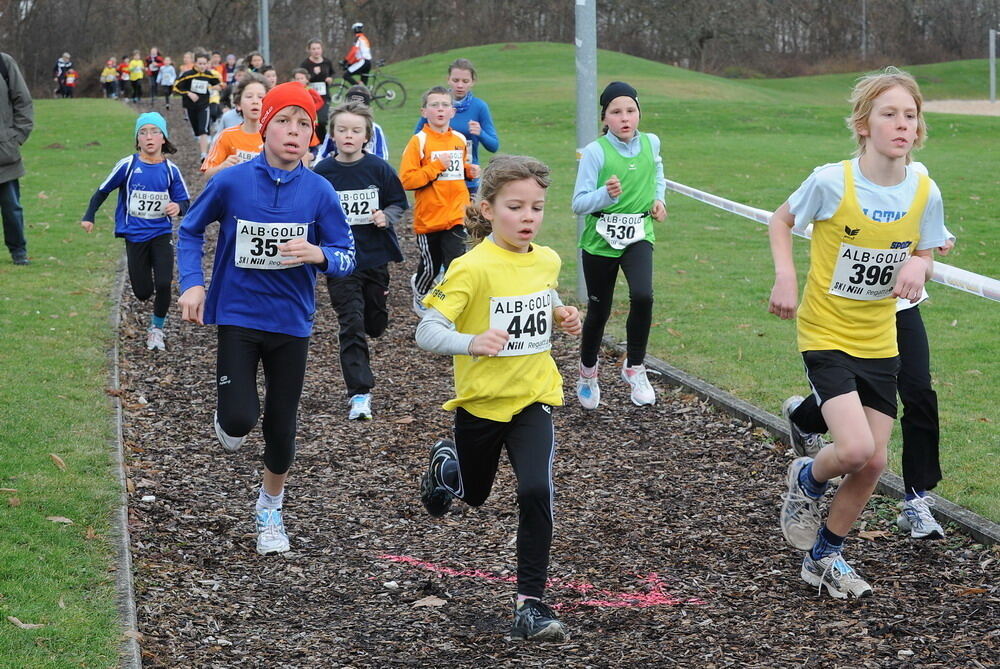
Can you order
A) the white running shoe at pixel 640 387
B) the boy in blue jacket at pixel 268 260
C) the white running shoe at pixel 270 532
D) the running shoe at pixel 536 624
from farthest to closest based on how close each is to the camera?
the white running shoe at pixel 640 387
the white running shoe at pixel 270 532
the boy in blue jacket at pixel 268 260
the running shoe at pixel 536 624

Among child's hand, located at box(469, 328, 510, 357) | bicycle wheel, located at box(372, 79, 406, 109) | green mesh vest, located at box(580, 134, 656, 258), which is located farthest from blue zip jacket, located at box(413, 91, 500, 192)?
bicycle wheel, located at box(372, 79, 406, 109)

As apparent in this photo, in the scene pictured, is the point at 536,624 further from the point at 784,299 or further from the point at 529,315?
the point at 784,299

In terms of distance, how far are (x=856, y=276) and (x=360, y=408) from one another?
13.6ft

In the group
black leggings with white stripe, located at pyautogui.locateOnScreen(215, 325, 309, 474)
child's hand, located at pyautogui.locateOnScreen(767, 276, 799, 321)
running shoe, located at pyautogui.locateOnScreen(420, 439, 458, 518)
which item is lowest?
running shoe, located at pyautogui.locateOnScreen(420, 439, 458, 518)

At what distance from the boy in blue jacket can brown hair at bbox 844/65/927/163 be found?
2.37 metres

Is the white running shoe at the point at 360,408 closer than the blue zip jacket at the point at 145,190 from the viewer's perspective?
Yes

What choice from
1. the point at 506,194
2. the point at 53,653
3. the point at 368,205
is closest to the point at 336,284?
the point at 368,205

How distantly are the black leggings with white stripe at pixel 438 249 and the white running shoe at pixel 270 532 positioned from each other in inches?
175

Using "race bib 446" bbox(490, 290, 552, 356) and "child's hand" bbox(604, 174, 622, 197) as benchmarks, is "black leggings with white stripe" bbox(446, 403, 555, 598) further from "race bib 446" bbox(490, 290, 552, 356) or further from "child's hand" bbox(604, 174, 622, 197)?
"child's hand" bbox(604, 174, 622, 197)

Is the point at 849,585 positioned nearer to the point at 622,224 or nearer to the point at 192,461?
the point at 622,224

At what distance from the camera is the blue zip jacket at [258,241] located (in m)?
5.73

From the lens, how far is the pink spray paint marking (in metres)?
5.22

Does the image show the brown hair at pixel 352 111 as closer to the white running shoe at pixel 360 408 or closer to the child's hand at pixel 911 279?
the white running shoe at pixel 360 408

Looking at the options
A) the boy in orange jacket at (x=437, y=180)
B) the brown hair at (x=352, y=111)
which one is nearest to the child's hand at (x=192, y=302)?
the brown hair at (x=352, y=111)
